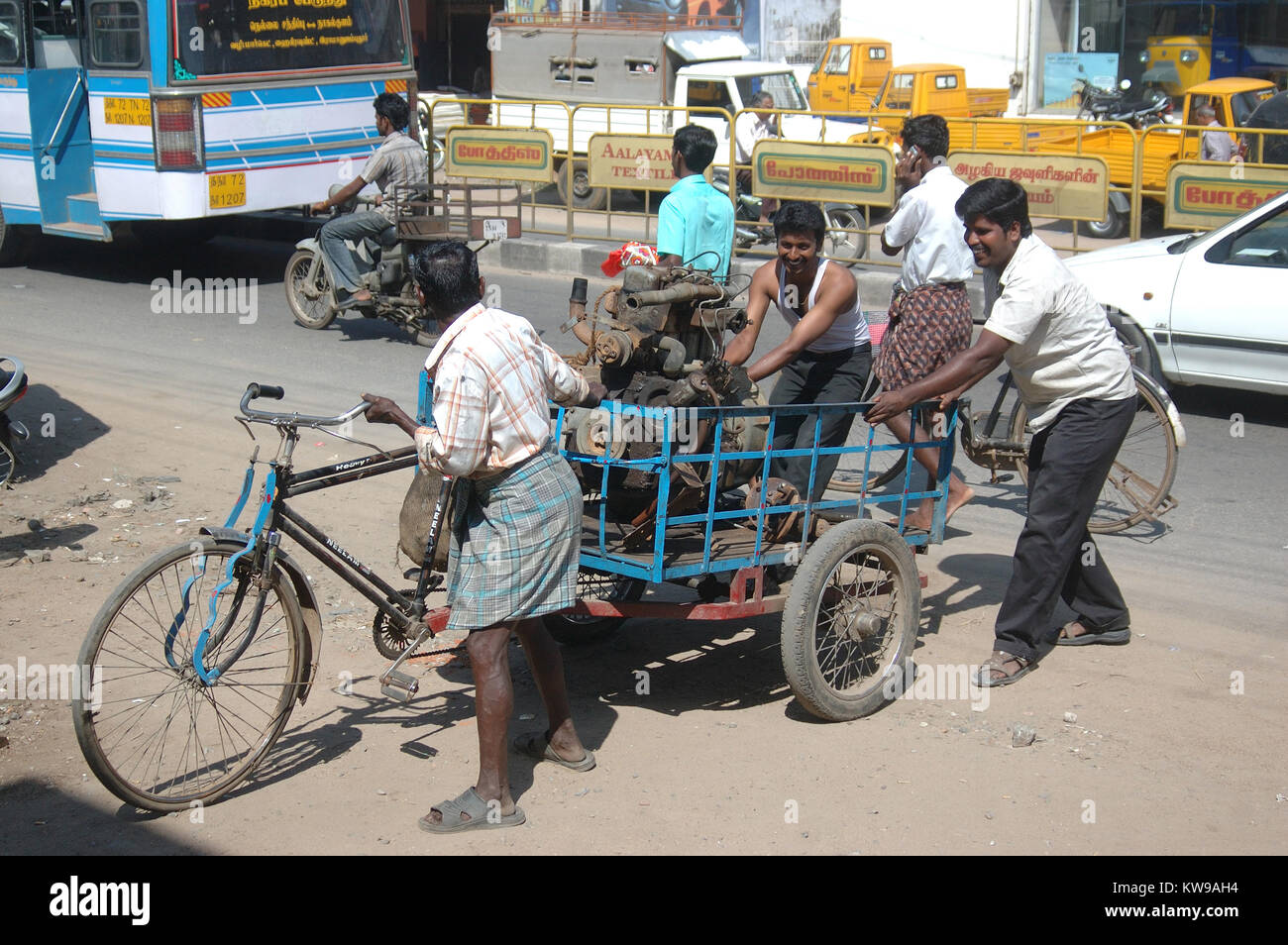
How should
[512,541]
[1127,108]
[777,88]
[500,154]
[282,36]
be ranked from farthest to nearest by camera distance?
[1127,108], [777,88], [500,154], [282,36], [512,541]

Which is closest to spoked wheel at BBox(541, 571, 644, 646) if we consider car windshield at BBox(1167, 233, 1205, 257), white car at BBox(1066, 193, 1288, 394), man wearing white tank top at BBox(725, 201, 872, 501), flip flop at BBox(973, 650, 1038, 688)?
man wearing white tank top at BBox(725, 201, 872, 501)

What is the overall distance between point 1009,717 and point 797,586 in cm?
95

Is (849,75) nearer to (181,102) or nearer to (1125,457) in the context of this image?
(181,102)

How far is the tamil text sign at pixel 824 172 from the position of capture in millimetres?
11492

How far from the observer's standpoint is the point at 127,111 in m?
10.9

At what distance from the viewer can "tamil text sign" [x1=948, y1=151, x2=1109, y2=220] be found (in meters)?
10.8

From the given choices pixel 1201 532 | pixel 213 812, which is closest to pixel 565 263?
pixel 1201 532

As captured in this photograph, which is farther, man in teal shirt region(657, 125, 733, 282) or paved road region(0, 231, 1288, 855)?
man in teal shirt region(657, 125, 733, 282)

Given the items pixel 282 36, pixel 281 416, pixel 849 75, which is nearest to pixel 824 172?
pixel 282 36

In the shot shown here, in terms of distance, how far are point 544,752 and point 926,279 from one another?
10.2 feet

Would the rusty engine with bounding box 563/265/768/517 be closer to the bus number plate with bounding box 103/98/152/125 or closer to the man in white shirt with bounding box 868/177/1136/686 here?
the man in white shirt with bounding box 868/177/1136/686

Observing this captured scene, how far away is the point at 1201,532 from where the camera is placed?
616cm

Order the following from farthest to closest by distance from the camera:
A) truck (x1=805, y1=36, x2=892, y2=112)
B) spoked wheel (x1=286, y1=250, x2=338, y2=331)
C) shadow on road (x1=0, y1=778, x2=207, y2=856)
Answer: truck (x1=805, y1=36, x2=892, y2=112) < spoked wheel (x1=286, y1=250, x2=338, y2=331) < shadow on road (x1=0, y1=778, x2=207, y2=856)

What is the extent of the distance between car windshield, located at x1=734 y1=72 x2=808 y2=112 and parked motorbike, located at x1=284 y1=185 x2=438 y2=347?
901 cm
